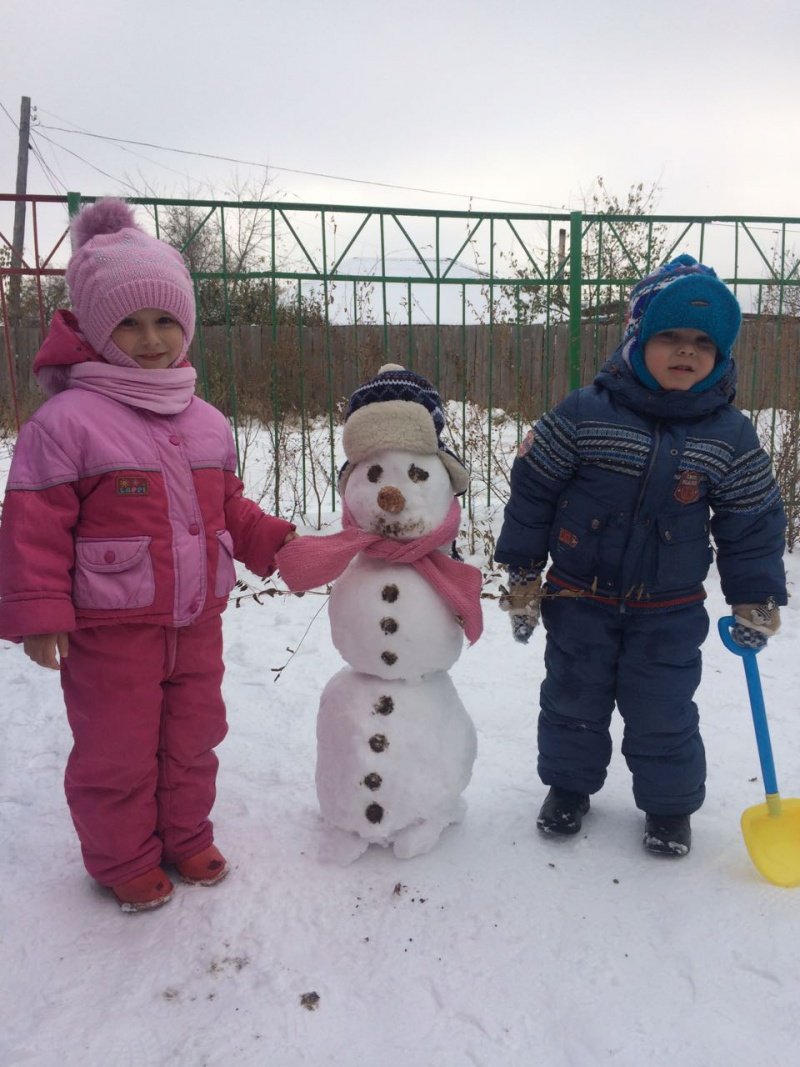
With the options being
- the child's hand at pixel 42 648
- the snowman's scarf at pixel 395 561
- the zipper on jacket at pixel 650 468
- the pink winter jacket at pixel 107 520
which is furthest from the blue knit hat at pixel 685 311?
the child's hand at pixel 42 648

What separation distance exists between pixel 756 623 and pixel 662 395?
63 centimetres

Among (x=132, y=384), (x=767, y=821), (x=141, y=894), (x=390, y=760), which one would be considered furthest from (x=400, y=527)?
(x=767, y=821)

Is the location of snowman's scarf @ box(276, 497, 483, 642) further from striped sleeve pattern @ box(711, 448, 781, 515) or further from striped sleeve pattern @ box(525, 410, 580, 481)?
striped sleeve pattern @ box(711, 448, 781, 515)

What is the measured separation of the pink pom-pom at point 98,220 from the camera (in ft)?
6.36

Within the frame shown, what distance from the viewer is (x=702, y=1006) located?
1.59m

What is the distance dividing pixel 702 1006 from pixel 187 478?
5.21 ft

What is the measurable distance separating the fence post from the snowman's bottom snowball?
11.4 feet

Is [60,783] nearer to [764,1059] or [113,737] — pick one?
[113,737]

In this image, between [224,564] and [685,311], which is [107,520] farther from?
[685,311]

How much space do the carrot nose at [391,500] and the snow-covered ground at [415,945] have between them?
93 cm

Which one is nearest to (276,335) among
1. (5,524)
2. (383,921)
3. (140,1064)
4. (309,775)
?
(309,775)

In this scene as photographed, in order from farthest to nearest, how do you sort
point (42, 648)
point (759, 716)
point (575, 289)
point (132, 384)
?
1. point (575, 289)
2. point (759, 716)
3. point (132, 384)
4. point (42, 648)

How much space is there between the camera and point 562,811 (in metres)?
2.21

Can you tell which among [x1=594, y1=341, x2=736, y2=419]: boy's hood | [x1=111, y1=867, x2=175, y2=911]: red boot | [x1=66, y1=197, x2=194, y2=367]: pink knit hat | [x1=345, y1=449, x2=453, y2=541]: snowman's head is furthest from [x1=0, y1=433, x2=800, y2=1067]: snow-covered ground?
[x1=66, y1=197, x2=194, y2=367]: pink knit hat
